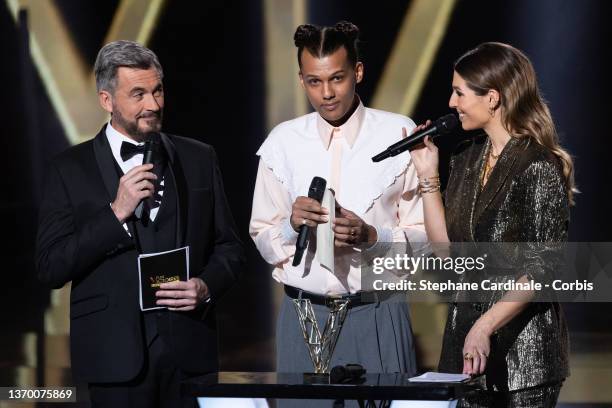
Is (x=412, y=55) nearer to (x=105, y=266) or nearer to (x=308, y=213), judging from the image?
(x=308, y=213)

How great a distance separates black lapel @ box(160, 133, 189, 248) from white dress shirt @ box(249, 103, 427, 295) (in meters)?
0.35

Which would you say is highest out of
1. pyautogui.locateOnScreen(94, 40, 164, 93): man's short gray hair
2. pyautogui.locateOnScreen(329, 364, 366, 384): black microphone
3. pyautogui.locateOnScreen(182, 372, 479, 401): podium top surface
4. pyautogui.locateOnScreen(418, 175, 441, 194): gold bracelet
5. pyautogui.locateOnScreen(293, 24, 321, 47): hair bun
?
pyautogui.locateOnScreen(293, 24, 321, 47): hair bun

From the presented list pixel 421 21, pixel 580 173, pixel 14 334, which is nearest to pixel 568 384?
pixel 580 173

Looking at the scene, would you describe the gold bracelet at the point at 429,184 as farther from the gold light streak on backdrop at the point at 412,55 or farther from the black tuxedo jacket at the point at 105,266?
the gold light streak on backdrop at the point at 412,55

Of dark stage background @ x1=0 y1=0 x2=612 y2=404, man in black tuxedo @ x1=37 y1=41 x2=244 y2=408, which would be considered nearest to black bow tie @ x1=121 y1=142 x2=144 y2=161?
man in black tuxedo @ x1=37 y1=41 x2=244 y2=408

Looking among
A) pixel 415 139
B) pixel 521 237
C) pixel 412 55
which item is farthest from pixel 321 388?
pixel 412 55

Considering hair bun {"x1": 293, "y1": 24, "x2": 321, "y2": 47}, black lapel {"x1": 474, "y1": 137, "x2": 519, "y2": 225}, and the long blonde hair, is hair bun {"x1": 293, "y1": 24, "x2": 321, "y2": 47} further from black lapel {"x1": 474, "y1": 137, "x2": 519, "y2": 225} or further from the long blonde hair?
black lapel {"x1": 474, "y1": 137, "x2": 519, "y2": 225}

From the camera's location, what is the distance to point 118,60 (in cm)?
322

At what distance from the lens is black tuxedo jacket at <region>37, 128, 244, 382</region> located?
Answer: 3.05 metres

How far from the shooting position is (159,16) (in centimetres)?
731

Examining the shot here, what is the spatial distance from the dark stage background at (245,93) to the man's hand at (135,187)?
310cm

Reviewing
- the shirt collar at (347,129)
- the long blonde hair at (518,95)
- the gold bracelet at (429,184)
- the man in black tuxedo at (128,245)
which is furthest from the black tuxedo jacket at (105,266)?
the long blonde hair at (518,95)

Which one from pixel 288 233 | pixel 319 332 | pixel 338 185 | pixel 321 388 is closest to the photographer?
pixel 321 388

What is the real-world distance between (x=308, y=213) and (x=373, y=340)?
49 cm
